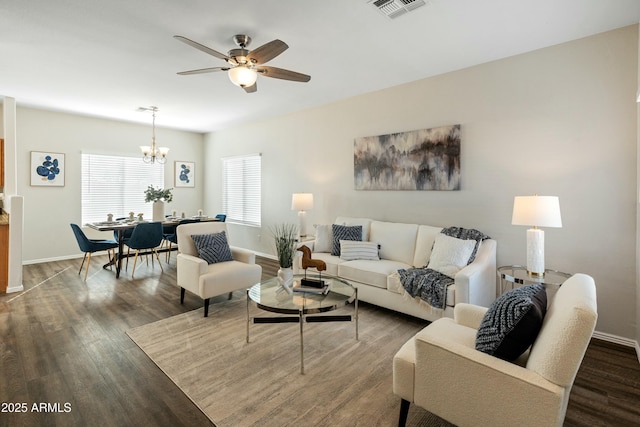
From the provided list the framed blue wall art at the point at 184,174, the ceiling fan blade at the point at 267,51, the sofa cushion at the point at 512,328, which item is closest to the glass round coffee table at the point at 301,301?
the sofa cushion at the point at 512,328

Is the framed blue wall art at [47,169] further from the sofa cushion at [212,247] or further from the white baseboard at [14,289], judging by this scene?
the sofa cushion at [212,247]

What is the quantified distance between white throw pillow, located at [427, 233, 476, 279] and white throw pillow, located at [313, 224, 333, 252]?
146 cm

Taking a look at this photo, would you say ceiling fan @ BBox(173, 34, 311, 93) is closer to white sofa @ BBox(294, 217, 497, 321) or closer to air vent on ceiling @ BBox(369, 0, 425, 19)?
air vent on ceiling @ BBox(369, 0, 425, 19)

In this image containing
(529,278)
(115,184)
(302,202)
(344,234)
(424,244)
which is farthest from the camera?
(115,184)

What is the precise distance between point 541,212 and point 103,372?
11.9 ft

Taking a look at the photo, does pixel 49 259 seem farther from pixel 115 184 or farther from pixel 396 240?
pixel 396 240

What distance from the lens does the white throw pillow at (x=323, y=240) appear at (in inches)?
173

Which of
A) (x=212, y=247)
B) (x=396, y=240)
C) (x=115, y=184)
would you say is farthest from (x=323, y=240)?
(x=115, y=184)

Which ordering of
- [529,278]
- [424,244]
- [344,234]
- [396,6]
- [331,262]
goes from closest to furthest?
[396,6] → [529,278] → [424,244] → [331,262] → [344,234]

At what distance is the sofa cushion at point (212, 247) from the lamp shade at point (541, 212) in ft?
10.2

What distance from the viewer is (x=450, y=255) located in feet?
10.5

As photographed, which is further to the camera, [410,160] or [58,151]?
[58,151]

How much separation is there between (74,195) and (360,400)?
6.59 metres

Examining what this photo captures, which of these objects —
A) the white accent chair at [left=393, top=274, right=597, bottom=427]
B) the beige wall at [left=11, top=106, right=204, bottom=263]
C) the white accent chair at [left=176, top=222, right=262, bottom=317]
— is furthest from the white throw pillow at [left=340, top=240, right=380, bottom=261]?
the beige wall at [left=11, top=106, right=204, bottom=263]
